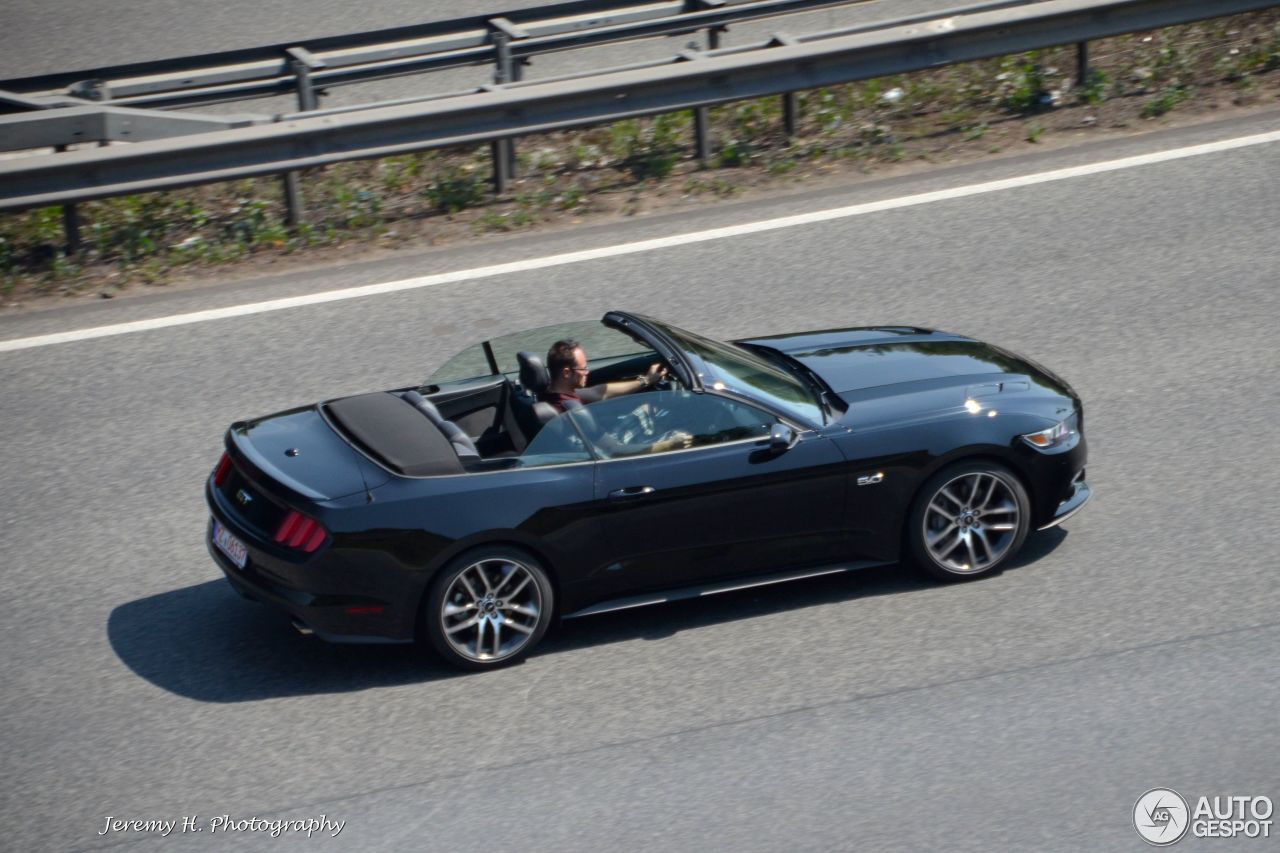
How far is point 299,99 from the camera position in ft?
38.7

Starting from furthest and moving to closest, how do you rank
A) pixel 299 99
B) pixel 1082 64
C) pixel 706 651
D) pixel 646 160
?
pixel 1082 64
pixel 646 160
pixel 299 99
pixel 706 651

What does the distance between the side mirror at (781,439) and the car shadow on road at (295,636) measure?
76 centimetres

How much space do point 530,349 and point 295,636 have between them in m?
1.82

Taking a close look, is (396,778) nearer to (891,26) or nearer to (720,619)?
(720,619)

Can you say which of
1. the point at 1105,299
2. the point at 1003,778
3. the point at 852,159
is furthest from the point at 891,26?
the point at 1003,778

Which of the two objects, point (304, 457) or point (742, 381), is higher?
point (742, 381)

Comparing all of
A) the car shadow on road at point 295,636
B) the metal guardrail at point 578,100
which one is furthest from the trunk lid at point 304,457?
the metal guardrail at point 578,100

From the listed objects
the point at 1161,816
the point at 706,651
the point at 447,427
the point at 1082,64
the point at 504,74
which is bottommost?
the point at 1161,816

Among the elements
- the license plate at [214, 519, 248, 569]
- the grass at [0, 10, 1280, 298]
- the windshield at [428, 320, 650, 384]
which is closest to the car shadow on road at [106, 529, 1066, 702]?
the license plate at [214, 519, 248, 569]

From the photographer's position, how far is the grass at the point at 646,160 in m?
11.3

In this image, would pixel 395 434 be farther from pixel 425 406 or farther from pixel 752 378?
pixel 752 378

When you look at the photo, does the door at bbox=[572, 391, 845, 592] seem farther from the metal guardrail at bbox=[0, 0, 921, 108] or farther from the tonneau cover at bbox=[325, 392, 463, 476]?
the metal guardrail at bbox=[0, 0, 921, 108]

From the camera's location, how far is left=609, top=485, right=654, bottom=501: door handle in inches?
261

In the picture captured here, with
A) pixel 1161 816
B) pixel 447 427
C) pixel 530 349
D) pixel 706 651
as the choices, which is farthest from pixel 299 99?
pixel 1161 816
